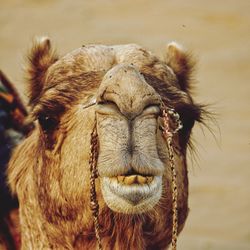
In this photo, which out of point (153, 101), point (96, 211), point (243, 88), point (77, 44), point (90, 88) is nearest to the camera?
point (153, 101)

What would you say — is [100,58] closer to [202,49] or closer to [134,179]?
[134,179]

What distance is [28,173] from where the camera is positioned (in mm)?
4051

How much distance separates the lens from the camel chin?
293cm

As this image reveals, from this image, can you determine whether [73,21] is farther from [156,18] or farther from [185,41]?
[185,41]

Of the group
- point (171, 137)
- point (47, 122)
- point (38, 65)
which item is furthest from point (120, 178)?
point (38, 65)

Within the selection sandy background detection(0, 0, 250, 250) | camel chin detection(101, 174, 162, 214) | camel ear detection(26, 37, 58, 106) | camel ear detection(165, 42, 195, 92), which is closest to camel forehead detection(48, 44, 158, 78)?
camel ear detection(26, 37, 58, 106)

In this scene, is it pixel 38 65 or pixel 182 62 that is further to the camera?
pixel 182 62

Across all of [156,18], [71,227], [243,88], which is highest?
[156,18]

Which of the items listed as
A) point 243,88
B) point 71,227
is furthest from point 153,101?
point 243,88

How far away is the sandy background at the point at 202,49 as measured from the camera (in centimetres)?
888

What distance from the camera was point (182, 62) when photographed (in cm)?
434

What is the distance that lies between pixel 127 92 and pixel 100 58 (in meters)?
0.82

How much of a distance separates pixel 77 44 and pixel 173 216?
9584 mm

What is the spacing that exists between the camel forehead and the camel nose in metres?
0.67
